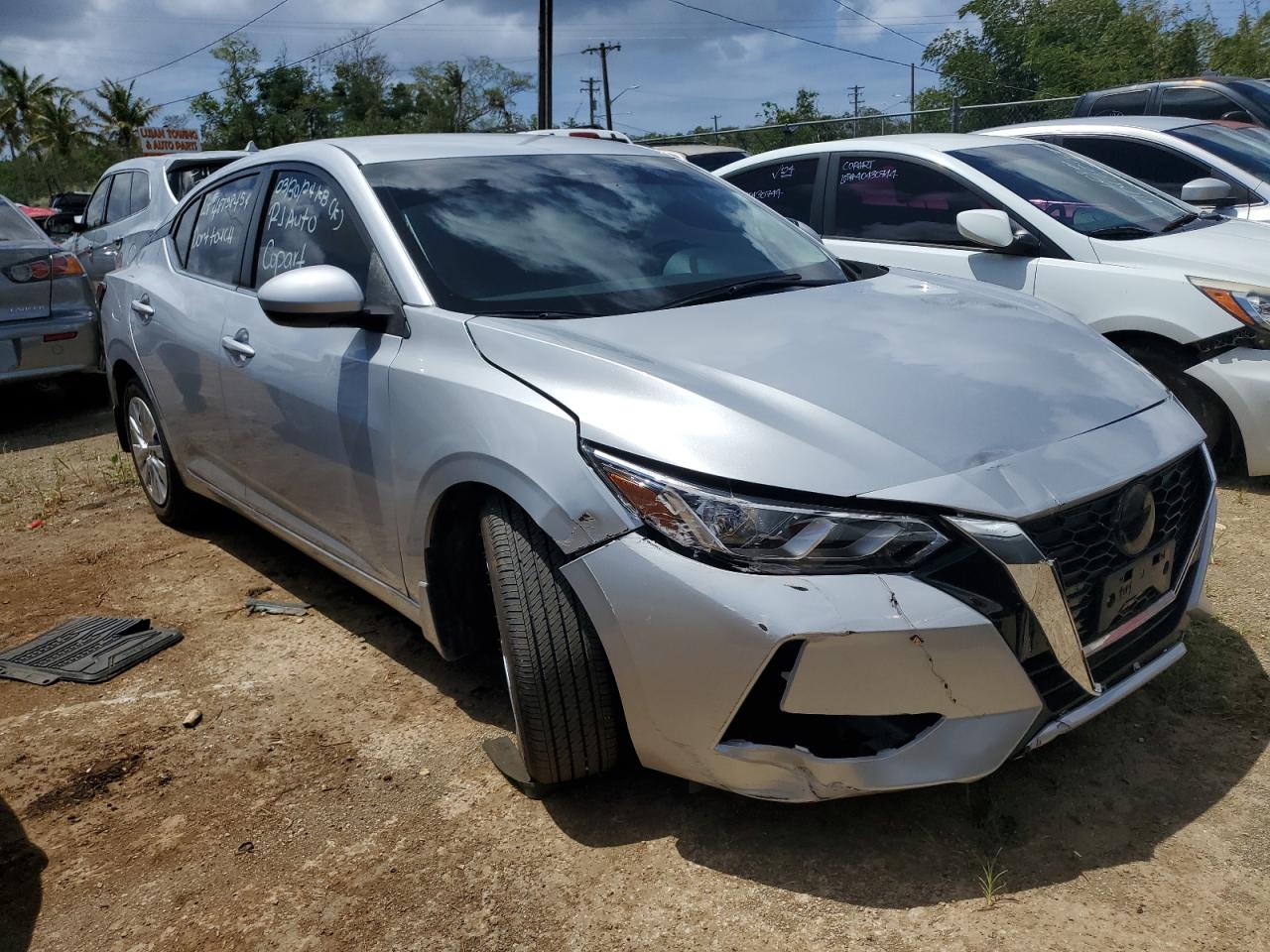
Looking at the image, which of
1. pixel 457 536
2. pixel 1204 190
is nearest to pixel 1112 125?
pixel 1204 190

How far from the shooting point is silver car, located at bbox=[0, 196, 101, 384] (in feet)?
23.3

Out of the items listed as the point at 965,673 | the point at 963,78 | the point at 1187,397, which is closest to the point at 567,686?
the point at 965,673

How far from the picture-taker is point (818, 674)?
2092 mm

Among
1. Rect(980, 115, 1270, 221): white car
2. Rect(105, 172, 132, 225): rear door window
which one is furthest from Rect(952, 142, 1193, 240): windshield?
Rect(105, 172, 132, 225): rear door window

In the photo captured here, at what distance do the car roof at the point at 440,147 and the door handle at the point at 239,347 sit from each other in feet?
2.10

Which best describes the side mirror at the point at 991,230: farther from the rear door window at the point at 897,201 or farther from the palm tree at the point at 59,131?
the palm tree at the point at 59,131

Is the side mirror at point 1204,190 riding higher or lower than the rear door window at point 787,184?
lower

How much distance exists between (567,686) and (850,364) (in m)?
0.99

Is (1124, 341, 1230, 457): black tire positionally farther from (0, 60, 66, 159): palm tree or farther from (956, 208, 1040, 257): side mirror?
(0, 60, 66, 159): palm tree

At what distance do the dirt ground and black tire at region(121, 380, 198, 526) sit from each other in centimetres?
132

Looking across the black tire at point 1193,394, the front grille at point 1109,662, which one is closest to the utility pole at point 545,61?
the black tire at point 1193,394

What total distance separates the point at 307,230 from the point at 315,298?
713 millimetres

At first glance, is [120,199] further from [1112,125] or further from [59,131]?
[59,131]

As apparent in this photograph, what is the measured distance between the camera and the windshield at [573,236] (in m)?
2.98
